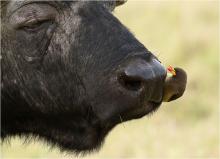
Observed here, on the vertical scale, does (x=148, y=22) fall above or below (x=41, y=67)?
below

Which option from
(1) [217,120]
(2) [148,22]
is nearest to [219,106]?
(1) [217,120]

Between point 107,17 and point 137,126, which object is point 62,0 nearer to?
point 107,17

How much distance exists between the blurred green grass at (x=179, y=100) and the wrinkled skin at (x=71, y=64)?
0.62 m

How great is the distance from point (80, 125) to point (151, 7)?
12998 millimetres

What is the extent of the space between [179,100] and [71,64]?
26.4ft

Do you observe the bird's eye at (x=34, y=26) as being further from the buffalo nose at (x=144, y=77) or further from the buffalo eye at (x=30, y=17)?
the buffalo nose at (x=144, y=77)

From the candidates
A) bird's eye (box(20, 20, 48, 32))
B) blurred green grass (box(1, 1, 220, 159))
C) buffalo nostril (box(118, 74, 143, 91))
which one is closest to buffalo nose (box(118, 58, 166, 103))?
buffalo nostril (box(118, 74, 143, 91))

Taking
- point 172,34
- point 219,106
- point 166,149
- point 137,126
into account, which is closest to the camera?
point 166,149

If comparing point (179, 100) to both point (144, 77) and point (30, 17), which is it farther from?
point (144, 77)

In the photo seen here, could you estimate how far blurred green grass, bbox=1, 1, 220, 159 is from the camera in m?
11.4

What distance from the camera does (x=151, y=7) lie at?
64.2ft

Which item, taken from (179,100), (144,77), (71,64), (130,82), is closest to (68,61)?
(71,64)

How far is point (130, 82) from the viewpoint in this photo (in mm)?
6250

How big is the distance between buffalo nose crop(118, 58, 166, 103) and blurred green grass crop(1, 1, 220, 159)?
3.91 ft
